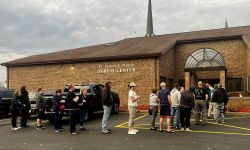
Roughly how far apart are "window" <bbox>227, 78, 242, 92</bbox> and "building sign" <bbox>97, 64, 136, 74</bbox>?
7762 millimetres

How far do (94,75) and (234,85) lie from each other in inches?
430

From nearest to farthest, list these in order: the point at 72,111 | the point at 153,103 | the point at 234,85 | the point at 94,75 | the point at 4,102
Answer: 1. the point at 72,111
2. the point at 153,103
3. the point at 4,102
4. the point at 234,85
5. the point at 94,75

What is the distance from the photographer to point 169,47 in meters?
27.5

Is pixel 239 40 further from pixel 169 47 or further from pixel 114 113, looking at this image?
pixel 114 113

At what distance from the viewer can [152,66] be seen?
998 inches

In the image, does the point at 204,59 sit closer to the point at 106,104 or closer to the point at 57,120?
the point at 106,104

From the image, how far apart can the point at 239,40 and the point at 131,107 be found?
716 inches

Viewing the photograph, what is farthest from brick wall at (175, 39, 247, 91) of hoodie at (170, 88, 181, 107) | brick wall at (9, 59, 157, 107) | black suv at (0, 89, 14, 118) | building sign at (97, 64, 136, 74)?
hoodie at (170, 88, 181, 107)

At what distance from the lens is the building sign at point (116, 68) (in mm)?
26277

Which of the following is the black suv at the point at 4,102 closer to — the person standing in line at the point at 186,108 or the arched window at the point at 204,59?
the person standing in line at the point at 186,108

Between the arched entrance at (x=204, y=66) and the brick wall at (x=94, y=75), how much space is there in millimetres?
3702

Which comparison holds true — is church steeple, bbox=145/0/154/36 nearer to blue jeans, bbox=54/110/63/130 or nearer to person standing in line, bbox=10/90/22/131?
person standing in line, bbox=10/90/22/131

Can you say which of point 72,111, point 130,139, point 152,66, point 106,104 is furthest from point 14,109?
point 152,66

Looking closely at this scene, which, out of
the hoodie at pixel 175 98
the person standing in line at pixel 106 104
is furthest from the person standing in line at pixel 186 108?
the person standing in line at pixel 106 104
